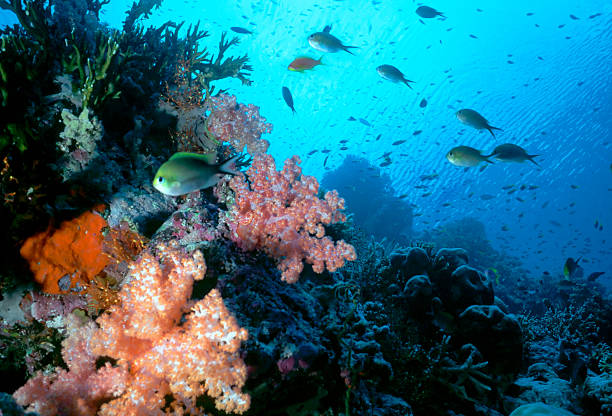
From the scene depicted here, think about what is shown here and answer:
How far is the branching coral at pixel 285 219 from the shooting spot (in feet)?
9.75

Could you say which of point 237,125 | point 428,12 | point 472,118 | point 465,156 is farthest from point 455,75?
point 237,125

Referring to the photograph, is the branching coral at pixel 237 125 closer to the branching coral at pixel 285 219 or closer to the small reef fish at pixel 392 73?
the branching coral at pixel 285 219

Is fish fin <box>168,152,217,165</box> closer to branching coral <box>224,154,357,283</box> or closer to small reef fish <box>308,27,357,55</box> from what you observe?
branching coral <box>224,154,357,283</box>

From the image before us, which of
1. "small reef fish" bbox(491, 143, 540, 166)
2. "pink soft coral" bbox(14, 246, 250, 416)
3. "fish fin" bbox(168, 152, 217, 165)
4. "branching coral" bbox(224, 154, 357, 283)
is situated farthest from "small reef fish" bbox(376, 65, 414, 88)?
"pink soft coral" bbox(14, 246, 250, 416)

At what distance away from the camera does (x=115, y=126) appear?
163 inches

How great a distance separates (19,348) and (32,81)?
3.32 m

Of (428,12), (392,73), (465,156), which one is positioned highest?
(428,12)

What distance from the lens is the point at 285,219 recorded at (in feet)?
10.1

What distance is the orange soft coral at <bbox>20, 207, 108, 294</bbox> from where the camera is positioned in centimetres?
293

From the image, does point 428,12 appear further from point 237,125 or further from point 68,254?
point 68,254

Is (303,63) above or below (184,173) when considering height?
above

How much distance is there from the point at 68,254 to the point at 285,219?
2596mm

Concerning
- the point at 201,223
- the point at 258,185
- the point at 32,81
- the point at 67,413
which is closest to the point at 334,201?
the point at 258,185

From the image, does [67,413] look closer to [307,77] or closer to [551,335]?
[551,335]
